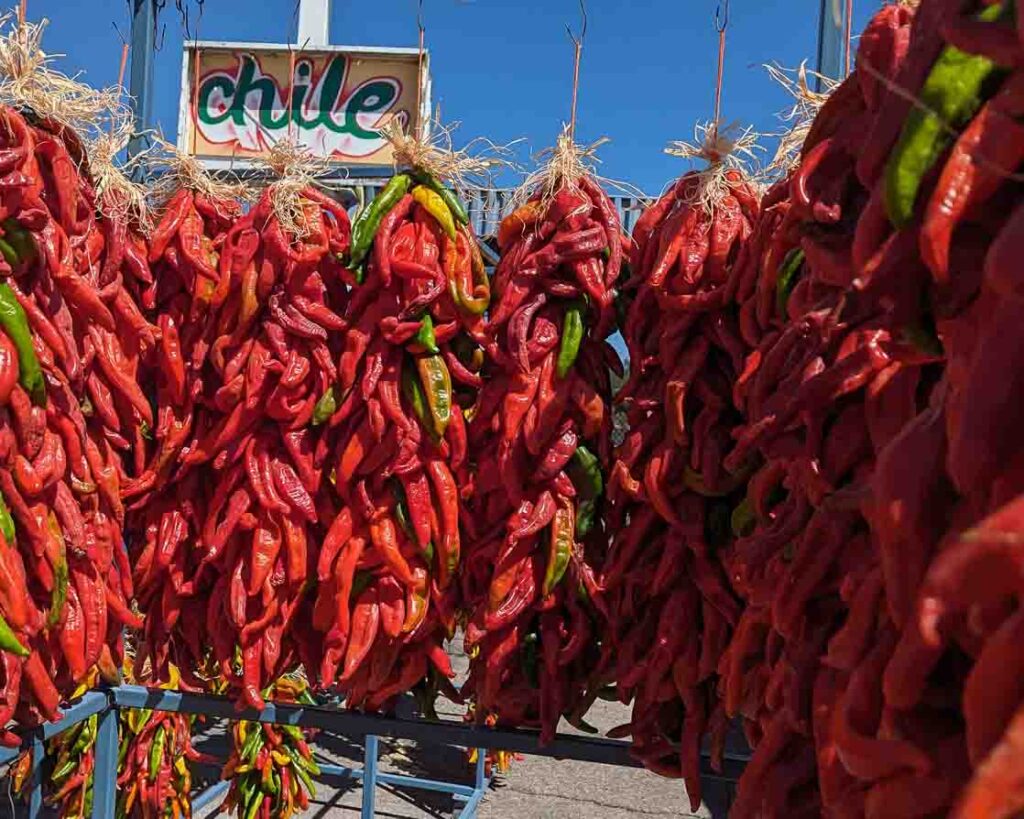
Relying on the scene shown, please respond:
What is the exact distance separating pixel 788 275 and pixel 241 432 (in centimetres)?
138

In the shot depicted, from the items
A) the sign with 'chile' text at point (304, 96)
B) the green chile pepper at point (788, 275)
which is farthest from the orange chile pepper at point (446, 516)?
the sign with 'chile' text at point (304, 96)

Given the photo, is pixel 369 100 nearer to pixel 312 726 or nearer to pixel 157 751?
pixel 157 751

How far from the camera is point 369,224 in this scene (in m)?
2.14

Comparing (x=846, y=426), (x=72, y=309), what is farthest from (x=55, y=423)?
(x=846, y=426)

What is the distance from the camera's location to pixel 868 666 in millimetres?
787

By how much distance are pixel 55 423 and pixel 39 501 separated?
0.56ft

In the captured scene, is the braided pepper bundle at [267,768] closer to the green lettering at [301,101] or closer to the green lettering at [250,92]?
the green lettering at [250,92]

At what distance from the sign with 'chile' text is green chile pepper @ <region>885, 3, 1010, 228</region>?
15.7 feet

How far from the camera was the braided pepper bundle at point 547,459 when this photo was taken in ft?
6.73

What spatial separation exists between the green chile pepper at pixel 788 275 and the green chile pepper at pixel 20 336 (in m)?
1.45

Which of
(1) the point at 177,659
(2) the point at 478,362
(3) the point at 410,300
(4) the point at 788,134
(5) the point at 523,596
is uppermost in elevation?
(4) the point at 788,134

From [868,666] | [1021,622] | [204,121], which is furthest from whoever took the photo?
[204,121]

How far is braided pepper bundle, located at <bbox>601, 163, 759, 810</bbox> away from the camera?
1.89m

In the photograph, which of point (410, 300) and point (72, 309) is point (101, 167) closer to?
point (72, 309)
